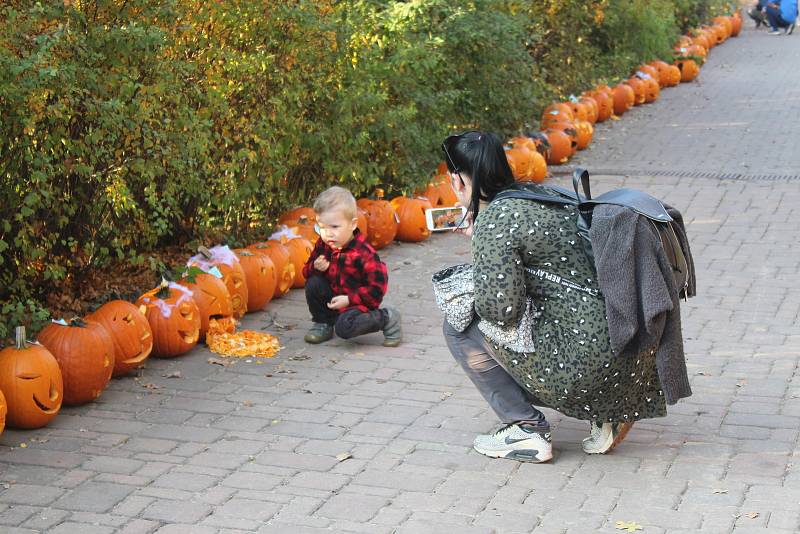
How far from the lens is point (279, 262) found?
7.48 meters

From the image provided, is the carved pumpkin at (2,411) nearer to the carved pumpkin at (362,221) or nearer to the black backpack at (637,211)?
the black backpack at (637,211)

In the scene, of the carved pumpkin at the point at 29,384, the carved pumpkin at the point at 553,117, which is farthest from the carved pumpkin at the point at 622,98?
the carved pumpkin at the point at 29,384

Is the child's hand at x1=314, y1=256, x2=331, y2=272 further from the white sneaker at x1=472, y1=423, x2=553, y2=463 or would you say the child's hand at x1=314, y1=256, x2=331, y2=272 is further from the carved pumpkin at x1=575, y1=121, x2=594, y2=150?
the carved pumpkin at x1=575, y1=121, x2=594, y2=150

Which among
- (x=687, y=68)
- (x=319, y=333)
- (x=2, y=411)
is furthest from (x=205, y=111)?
(x=687, y=68)

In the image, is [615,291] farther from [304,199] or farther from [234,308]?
[304,199]

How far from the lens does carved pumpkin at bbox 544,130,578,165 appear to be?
39.2 feet

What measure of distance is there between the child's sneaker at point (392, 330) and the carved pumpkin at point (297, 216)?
1739mm

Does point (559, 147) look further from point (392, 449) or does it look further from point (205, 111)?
point (392, 449)

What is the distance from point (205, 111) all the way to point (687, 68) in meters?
12.4

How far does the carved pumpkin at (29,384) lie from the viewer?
533cm

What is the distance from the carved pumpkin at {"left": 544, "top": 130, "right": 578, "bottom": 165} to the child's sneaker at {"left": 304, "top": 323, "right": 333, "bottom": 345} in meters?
5.70

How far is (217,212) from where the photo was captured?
26.6ft

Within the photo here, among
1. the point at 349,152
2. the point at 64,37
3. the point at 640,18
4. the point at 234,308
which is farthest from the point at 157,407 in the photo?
the point at 640,18

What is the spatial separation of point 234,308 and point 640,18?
10915 millimetres
